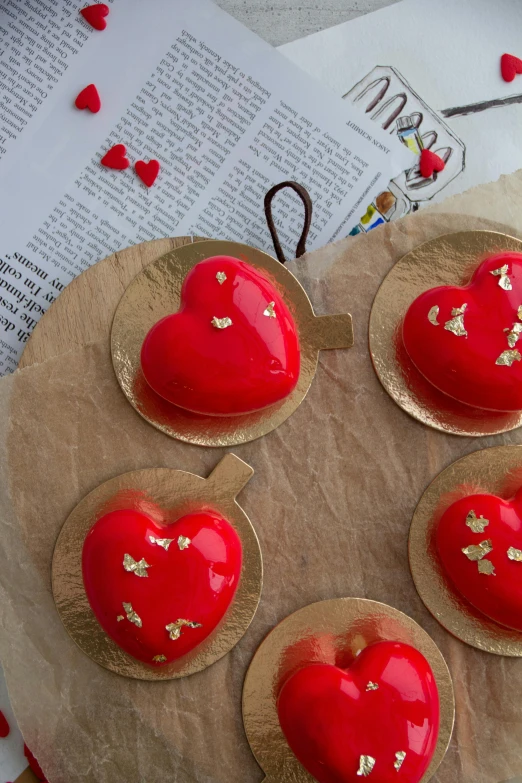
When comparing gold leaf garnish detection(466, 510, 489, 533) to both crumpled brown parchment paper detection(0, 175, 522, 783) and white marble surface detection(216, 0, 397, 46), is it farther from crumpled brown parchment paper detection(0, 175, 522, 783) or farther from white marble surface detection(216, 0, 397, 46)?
white marble surface detection(216, 0, 397, 46)

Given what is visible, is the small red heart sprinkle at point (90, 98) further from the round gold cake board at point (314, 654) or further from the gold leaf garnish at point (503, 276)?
the round gold cake board at point (314, 654)

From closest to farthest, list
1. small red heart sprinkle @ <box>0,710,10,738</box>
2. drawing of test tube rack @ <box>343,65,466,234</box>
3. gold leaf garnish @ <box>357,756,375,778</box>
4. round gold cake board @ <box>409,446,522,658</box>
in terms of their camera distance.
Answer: gold leaf garnish @ <box>357,756,375,778</box> < round gold cake board @ <box>409,446,522,658</box> < small red heart sprinkle @ <box>0,710,10,738</box> < drawing of test tube rack @ <box>343,65,466,234</box>

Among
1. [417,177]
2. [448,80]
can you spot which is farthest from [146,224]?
[448,80]

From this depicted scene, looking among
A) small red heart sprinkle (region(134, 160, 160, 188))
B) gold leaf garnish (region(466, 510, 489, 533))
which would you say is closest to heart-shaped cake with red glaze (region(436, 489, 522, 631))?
gold leaf garnish (region(466, 510, 489, 533))

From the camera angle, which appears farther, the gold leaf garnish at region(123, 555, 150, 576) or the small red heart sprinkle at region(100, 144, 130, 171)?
the small red heart sprinkle at region(100, 144, 130, 171)

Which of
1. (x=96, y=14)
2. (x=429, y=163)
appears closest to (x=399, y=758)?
(x=429, y=163)

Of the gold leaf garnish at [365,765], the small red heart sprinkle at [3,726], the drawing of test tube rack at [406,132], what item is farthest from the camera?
the drawing of test tube rack at [406,132]

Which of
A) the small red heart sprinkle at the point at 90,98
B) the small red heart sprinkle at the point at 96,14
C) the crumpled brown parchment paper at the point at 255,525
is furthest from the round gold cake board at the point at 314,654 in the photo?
the small red heart sprinkle at the point at 96,14
